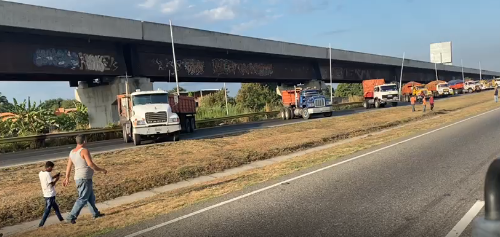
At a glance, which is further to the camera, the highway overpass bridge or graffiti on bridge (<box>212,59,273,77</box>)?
graffiti on bridge (<box>212,59,273,77</box>)

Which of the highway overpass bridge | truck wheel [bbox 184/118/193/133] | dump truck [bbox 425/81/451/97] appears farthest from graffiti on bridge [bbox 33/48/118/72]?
dump truck [bbox 425/81/451/97]

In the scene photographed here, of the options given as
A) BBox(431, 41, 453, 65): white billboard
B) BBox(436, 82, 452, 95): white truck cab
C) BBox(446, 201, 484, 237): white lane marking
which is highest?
BBox(431, 41, 453, 65): white billboard

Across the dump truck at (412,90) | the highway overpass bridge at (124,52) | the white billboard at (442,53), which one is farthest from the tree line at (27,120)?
the white billboard at (442,53)

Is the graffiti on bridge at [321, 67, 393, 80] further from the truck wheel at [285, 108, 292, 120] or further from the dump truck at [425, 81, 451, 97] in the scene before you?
the truck wheel at [285, 108, 292, 120]

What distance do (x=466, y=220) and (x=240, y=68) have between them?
3763 cm

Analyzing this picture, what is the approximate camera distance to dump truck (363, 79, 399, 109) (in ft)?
149

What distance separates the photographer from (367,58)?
210ft

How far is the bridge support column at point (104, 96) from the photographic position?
102 feet

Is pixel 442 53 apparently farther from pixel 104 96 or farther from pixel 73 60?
pixel 73 60

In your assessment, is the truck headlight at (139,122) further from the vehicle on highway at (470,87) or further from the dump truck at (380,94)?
the vehicle on highway at (470,87)

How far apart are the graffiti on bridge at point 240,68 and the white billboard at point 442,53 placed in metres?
75.1

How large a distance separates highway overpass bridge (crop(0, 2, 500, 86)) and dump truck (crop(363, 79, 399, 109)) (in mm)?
8642

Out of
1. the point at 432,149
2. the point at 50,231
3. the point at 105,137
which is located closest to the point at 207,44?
the point at 105,137

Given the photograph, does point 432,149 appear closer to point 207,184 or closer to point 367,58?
point 207,184
